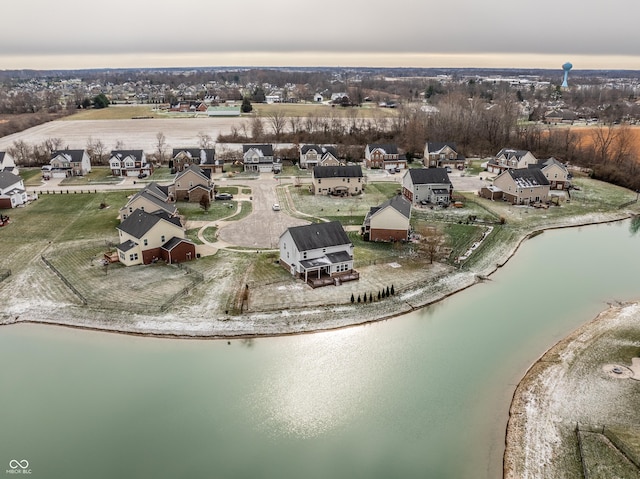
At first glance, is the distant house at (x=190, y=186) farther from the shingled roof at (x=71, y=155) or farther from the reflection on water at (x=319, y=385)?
the reflection on water at (x=319, y=385)

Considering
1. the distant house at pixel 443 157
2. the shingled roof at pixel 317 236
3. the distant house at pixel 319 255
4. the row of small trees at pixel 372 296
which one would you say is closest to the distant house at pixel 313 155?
the distant house at pixel 443 157

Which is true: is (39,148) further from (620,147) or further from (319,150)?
(620,147)

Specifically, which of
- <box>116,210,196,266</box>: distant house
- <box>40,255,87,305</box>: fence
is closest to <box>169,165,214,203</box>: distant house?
<box>116,210,196,266</box>: distant house

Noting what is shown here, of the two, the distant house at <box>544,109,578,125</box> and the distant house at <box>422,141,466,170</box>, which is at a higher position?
the distant house at <box>544,109,578,125</box>

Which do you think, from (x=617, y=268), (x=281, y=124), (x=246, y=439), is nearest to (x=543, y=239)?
(x=617, y=268)

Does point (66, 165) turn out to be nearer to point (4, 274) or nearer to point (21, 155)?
point (21, 155)

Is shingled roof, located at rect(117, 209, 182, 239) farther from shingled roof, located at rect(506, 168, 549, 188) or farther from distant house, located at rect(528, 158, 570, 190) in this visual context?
distant house, located at rect(528, 158, 570, 190)
